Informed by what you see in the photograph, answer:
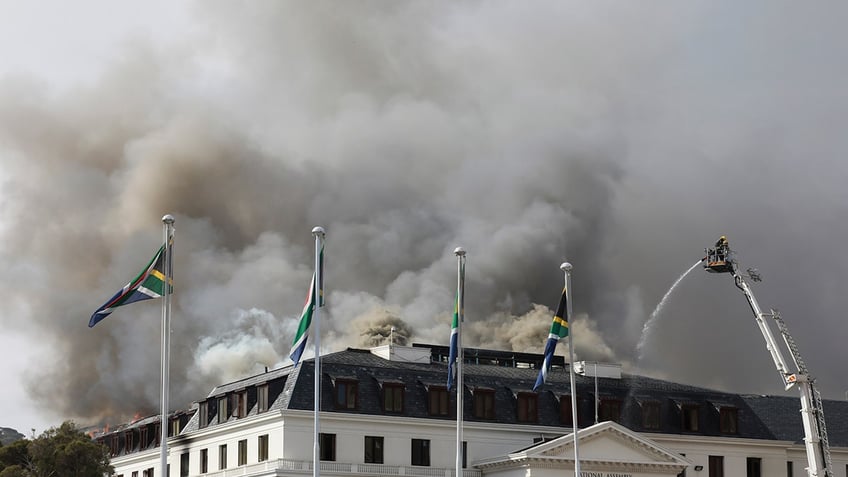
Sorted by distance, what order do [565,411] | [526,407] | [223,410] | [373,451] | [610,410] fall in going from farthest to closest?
[610,410] → [565,411] → [526,407] → [223,410] → [373,451]

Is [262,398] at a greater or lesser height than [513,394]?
lesser

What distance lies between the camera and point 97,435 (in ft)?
422

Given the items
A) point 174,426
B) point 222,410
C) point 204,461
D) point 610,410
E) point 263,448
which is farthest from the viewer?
point 174,426

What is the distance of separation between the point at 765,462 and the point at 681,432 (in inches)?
323

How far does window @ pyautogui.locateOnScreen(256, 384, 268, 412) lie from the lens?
99.6 metres

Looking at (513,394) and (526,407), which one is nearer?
(526,407)

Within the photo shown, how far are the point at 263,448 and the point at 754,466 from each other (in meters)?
41.1

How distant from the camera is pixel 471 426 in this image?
339ft

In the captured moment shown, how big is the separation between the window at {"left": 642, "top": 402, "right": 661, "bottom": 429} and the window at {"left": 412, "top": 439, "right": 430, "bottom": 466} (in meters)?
18.8

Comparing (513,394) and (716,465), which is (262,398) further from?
(716,465)

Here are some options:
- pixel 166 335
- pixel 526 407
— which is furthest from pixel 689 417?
pixel 166 335

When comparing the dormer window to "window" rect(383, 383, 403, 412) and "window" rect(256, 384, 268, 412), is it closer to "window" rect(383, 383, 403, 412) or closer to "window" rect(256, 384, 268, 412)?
"window" rect(256, 384, 268, 412)

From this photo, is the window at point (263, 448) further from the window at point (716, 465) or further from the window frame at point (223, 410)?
the window at point (716, 465)

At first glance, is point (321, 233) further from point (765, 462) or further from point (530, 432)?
point (765, 462)
